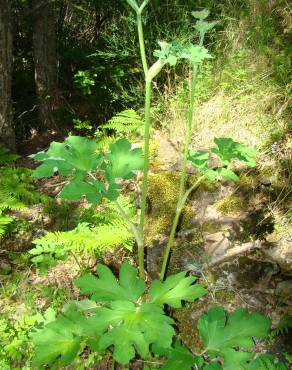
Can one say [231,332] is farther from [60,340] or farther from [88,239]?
[88,239]

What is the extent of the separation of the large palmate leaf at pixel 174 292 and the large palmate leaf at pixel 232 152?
707 millimetres

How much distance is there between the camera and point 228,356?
183 cm

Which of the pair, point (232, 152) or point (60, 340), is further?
point (232, 152)

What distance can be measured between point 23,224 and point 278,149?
237cm

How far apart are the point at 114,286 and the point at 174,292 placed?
31 cm

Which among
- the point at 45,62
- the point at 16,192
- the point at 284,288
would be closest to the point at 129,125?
the point at 16,192

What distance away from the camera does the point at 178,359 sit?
5.96 feet

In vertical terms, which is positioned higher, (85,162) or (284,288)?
(85,162)

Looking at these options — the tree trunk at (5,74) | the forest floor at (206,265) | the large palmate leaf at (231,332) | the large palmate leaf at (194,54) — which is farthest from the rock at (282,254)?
the tree trunk at (5,74)

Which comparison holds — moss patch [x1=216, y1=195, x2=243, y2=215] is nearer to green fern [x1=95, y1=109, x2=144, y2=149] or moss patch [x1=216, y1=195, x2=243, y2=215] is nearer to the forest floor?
the forest floor

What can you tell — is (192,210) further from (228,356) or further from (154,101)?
(154,101)

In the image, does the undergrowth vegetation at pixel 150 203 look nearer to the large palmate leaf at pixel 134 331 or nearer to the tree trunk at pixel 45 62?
the large palmate leaf at pixel 134 331

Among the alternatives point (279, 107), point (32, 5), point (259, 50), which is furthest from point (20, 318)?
point (32, 5)

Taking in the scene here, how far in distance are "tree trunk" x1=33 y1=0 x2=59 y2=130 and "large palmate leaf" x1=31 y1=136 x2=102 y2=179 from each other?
3.10 meters
